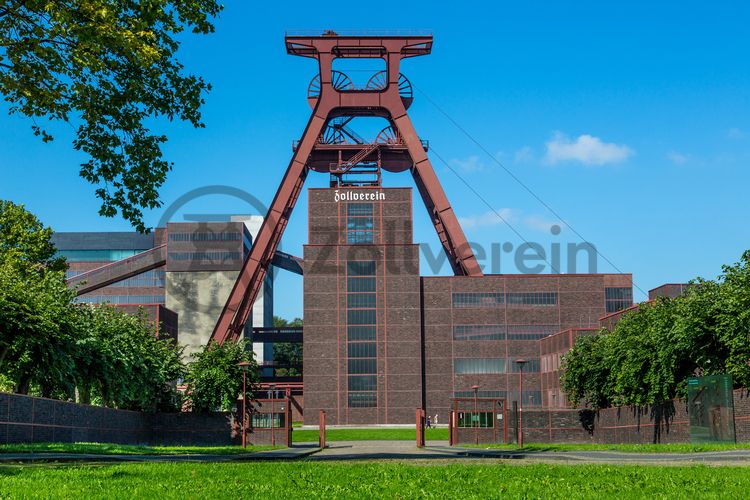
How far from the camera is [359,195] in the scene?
107 meters

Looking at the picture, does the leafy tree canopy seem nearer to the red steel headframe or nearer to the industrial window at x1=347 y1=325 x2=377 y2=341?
the red steel headframe

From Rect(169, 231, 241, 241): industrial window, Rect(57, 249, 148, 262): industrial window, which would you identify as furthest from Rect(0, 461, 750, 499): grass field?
Rect(57, 249, 148, 262): industrial window

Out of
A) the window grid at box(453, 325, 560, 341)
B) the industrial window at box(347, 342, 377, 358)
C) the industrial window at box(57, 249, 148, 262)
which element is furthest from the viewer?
the industrial window at box(57, 249, 148, 262)

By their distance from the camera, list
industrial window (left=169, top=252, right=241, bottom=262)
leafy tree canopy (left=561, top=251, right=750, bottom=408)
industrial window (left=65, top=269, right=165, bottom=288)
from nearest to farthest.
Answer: leafy tree canopy (left=561, top=251, right=750, bottom=408)
industrial window (left=169, top=252, right=241, bottom=262)
industrial window (left=65, top=269, right=165, bottom=288)

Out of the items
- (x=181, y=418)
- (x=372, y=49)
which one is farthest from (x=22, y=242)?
(x=372, y=49)

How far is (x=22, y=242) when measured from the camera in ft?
196

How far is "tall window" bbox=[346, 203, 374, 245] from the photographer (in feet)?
349

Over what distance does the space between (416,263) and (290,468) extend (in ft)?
287

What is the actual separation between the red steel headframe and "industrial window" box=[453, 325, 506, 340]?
6656 millimetres

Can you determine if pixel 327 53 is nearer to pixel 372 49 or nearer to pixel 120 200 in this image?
pixel 372 49

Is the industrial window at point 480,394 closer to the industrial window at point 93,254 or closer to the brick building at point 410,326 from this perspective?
the brick building at point 410,326

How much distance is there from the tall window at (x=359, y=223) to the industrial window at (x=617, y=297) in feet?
101

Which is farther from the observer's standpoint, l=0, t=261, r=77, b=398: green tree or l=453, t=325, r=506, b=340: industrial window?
l=453, t=325, r=506, b=340: industrial window

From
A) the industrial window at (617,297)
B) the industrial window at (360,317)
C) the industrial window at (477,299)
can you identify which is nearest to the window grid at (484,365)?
the industrial window at (477,299)
